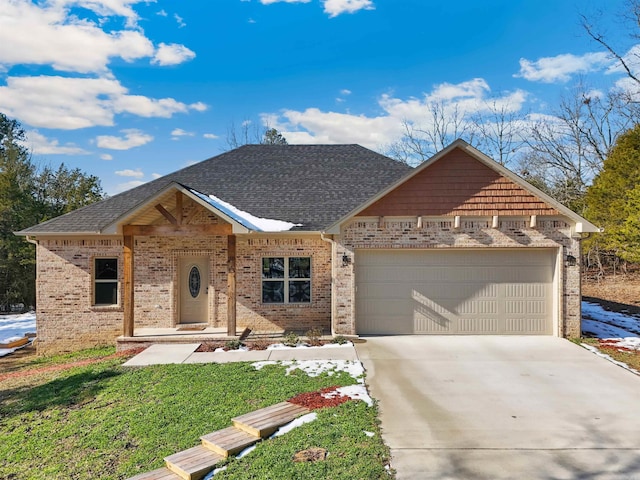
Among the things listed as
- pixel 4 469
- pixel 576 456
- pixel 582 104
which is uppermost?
pixel 582 104

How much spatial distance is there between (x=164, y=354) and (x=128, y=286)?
7.32 feet

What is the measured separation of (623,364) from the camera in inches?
348

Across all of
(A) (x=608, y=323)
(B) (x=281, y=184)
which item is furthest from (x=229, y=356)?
(A) (x=608, y=323)

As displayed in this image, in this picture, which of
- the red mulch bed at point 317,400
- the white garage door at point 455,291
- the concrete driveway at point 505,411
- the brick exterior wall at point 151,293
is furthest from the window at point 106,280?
the red mulch bed at point 317,400

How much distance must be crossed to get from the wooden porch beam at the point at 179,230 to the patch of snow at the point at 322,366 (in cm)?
354

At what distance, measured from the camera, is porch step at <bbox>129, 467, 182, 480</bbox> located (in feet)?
15.8

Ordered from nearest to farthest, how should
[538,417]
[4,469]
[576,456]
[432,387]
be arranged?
1. [576,456]
2. [4,469]
3. [538,417]
4. [432,387]

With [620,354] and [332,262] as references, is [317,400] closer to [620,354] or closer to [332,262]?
[332,262]

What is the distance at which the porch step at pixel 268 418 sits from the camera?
18.5 ft

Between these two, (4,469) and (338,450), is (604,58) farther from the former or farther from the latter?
(4,469)

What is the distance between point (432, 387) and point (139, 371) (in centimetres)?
578

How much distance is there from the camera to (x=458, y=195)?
11.0 m

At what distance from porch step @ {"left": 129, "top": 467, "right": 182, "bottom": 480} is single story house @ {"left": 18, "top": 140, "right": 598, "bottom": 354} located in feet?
19.9

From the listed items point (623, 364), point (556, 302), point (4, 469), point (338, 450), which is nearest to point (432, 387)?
point (338, 450)
